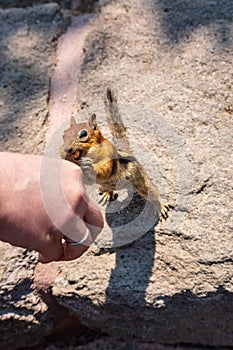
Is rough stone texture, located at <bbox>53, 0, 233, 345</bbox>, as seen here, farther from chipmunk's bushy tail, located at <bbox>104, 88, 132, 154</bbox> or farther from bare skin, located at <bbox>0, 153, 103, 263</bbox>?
bare skin, located at <bbox>0, 153, 103, 263</bbox>

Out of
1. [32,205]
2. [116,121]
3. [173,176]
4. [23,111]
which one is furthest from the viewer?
[23,111]

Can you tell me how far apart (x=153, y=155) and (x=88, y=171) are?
354 mm

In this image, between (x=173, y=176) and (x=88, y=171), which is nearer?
(x=88, y=171)

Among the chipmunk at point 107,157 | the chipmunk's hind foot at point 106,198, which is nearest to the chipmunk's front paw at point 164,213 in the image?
the chipmunk at point 107,157

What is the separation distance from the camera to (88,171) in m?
1.33

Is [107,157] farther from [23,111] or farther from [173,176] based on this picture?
[23,111]

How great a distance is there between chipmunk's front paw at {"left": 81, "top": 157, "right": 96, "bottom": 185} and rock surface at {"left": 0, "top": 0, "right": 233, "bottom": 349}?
0.23 metres

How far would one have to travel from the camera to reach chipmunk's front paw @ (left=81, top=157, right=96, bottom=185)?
1.30 meters

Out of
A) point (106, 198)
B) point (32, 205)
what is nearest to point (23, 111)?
point (106, 198)

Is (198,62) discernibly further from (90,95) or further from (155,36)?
(90,95)

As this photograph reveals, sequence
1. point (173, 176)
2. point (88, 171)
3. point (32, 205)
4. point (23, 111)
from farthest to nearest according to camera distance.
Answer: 1. point (23, 111)
2. point (173, 176)
3. point (88, 171)
4. point (32, 205)

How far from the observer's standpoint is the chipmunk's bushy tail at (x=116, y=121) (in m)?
1.40

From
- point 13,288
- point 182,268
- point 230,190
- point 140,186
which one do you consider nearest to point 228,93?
point 230,190

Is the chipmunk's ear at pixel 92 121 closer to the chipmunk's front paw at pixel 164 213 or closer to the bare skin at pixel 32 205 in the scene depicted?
the bare skin at pixel 32 205
